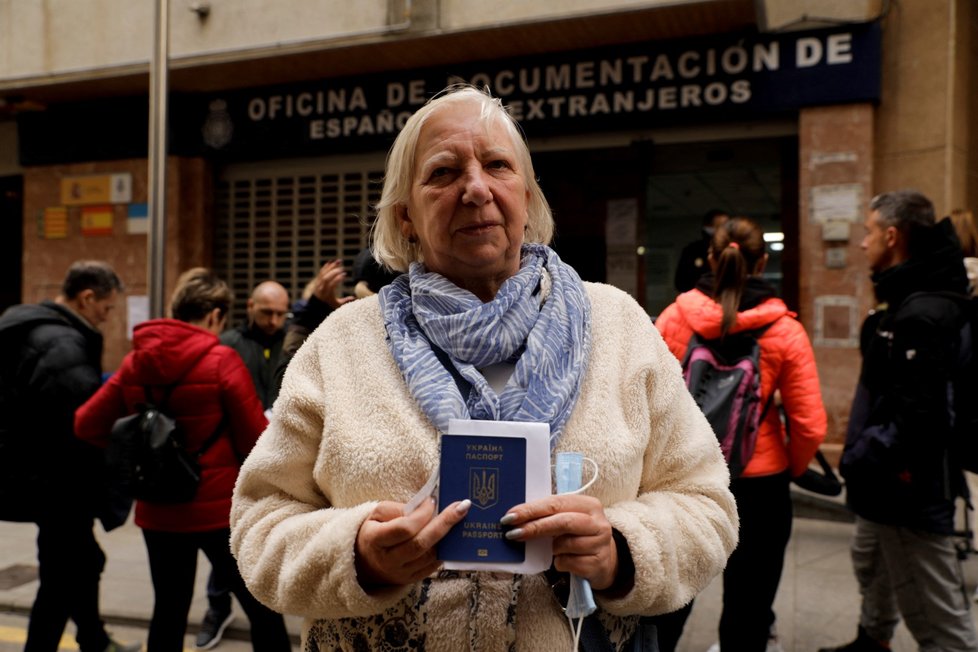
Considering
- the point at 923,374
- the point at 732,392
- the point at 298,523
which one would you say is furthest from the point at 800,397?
the point at 298,523

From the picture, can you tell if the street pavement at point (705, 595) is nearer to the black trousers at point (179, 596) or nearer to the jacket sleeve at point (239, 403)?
the black trousers at point (179, 596)

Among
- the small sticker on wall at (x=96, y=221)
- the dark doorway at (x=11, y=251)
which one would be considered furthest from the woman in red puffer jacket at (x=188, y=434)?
the dark doorway at (x=11, y=251)

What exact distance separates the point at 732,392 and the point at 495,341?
2.04 metres

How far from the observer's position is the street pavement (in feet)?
15.2

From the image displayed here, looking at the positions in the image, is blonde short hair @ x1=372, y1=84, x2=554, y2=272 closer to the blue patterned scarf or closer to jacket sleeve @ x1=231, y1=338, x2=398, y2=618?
the blue patterned scarf

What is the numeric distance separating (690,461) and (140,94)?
992 cm

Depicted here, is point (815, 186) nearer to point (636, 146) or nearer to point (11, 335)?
point (636, 146)

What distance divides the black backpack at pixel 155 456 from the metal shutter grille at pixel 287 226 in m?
6.11

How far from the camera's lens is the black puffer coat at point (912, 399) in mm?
3301

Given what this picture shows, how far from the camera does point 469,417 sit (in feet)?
5.24

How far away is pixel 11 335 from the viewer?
399 cm

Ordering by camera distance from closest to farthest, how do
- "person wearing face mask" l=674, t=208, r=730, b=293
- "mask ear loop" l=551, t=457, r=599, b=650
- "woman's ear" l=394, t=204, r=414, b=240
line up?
"mask ear loop" l=551, t=457, r=599, b=650 < "woman's ear" l=394, t=204, r=414, b=240 < "person wearing face mask" l=674, t=208, r=730, b=293

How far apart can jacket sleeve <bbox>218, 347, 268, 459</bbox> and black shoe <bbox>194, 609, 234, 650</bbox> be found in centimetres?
150

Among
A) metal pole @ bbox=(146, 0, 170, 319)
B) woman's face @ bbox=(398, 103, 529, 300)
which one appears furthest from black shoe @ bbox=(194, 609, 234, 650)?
woman's face @ bbox=(398, 103, 529, 300)
